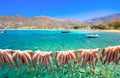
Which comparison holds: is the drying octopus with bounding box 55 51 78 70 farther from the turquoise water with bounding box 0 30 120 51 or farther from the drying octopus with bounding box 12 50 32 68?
the turquoise water with bounding box 0 30 120 51

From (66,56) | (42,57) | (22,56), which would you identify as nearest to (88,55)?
(66,56)

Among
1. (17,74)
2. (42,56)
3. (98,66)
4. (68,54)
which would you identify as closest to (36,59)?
(42,56)

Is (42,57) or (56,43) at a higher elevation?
(42,57)

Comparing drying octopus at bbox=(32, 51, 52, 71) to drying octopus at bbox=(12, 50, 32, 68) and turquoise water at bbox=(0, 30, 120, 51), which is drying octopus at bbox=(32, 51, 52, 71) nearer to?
drying octopus at bbox=(12, 50, 32, 68)

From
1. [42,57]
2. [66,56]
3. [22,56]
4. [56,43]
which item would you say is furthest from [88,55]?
[56,43]

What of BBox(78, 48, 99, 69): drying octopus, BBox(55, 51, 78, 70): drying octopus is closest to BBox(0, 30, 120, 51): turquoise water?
BBox(78, 48, 99, 69): drying octopus

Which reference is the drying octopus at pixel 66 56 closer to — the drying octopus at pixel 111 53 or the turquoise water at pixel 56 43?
the drying octopus at pixel 111 53

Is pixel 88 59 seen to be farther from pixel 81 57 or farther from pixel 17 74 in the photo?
pixel 17 74

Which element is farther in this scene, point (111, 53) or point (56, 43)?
point (56, 43)

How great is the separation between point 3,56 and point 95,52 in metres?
3.21

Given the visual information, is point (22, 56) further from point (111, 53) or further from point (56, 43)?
point (56, 43)

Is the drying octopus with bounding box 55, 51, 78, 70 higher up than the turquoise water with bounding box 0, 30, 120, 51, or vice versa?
the drying octopus with bounding box 55, 51, 78, 70

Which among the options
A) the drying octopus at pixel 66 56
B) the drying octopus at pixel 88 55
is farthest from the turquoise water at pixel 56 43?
the drying octopus at pixel 66 56

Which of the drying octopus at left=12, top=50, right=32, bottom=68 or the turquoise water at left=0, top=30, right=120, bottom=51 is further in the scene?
the turquoise water at left=0, top=30, right=120, bottom=51
